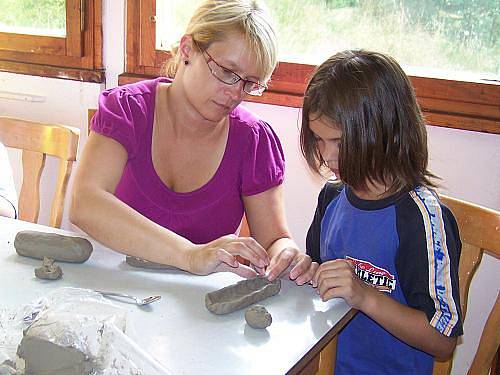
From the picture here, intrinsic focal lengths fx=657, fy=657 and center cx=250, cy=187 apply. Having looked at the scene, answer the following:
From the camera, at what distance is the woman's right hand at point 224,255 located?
42.9 inches

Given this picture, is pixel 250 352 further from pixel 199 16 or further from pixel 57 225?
pixel 57 225

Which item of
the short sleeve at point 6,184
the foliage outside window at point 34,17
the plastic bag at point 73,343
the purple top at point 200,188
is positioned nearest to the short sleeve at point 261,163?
the purple top at point 200,188

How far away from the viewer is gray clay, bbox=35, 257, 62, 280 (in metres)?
1.04

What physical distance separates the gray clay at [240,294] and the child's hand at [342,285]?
73mm

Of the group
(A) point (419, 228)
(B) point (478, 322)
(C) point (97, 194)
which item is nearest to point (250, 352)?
(A) point (419, 228)

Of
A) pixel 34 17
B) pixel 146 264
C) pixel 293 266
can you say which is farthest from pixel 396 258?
pixel 34 17

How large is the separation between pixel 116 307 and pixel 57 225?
0.89 metres

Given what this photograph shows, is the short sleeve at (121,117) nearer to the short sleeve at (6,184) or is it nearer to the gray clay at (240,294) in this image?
the short sleeve at (6,184)

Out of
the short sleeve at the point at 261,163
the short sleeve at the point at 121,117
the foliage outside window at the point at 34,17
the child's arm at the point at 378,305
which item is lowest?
the child's arm at the point at 378,305

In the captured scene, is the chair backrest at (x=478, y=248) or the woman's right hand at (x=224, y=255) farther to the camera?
the chair backrest at (x=478, y=248)

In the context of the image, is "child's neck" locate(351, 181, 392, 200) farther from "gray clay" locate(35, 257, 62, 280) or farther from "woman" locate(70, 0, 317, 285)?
"gray clay" locate(35, 257, 62, 280)

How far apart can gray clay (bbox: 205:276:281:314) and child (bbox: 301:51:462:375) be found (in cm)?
8

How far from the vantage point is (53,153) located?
1725mm

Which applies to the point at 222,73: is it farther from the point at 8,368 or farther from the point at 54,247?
the point at 8,368
